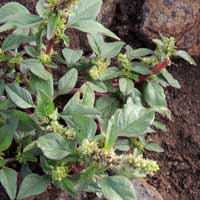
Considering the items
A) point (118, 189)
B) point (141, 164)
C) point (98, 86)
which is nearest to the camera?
point (141, 164)

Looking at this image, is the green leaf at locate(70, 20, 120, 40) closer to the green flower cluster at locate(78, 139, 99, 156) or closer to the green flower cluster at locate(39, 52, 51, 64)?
the green flower cluster at locate(39, 52, 51, 64)

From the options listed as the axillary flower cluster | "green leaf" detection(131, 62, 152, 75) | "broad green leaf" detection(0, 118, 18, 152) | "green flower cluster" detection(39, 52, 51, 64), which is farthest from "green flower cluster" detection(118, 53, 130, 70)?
the axillary flower cluster

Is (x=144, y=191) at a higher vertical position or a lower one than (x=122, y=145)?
lower

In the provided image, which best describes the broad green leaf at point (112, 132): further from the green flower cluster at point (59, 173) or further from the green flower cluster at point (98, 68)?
the green flower cluster at point (98, 68)

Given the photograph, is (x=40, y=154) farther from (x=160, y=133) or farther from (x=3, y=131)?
(x=160, y=133)

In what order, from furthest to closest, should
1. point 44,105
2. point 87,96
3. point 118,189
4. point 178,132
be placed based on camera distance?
point 178,132 → point 87,96 → point 44,105 → point 118,189

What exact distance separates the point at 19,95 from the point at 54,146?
29 cm

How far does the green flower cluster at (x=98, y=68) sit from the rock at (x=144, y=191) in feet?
1.64

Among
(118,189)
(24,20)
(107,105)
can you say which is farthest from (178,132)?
(24,20)

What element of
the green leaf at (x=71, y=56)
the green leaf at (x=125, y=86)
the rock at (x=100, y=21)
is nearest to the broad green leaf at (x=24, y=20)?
the green leaf at (x=71, y=56)

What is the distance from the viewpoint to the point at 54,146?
5.26 feet

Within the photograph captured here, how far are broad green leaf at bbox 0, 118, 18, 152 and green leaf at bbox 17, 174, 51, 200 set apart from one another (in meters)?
0.14

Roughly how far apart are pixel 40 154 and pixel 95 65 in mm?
471

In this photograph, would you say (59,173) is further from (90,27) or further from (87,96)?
(90,27)
